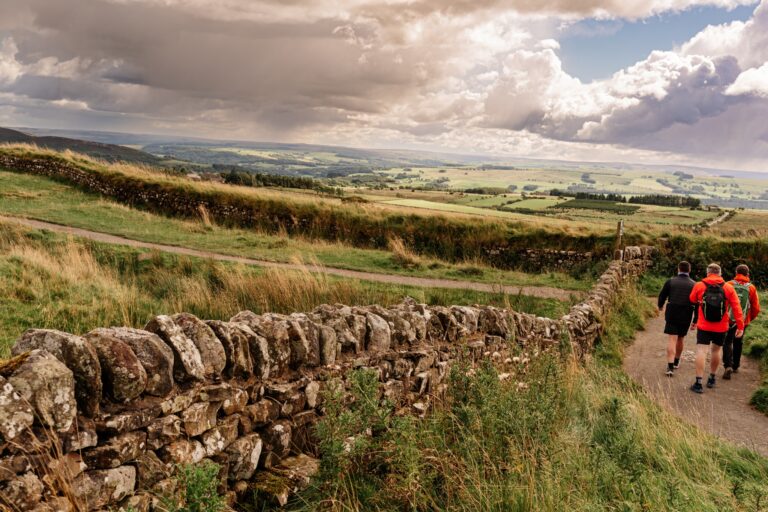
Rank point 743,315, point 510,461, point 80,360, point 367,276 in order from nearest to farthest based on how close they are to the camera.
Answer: point 80,360 < point 510,461 < point 743,315 < point 367,276

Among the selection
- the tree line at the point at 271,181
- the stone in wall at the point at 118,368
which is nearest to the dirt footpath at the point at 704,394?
the stone in wall at the point at 118,368

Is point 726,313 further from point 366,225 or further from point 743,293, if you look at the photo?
point 366,225

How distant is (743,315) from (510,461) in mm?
8333

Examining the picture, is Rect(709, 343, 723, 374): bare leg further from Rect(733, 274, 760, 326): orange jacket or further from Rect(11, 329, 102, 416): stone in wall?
Rect(11, 329, 102, 416): stone in wall

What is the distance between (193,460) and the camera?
3498 millimetres

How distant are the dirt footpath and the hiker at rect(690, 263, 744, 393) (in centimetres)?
42

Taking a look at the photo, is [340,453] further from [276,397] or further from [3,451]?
[3,451]

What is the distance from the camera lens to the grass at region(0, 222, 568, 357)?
23.9ft

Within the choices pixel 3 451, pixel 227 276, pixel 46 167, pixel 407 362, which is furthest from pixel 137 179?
pixel 3 451

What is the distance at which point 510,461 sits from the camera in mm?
4309

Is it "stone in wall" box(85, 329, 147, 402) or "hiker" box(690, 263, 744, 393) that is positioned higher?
"stone in wall" box(85, 329, 147, 402)

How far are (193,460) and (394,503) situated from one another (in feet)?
5.01

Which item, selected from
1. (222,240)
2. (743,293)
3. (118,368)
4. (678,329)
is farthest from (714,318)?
(222,240)

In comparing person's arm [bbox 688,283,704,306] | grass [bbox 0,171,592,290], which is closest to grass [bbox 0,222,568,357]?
grass [bbox 0,171,592,290]
